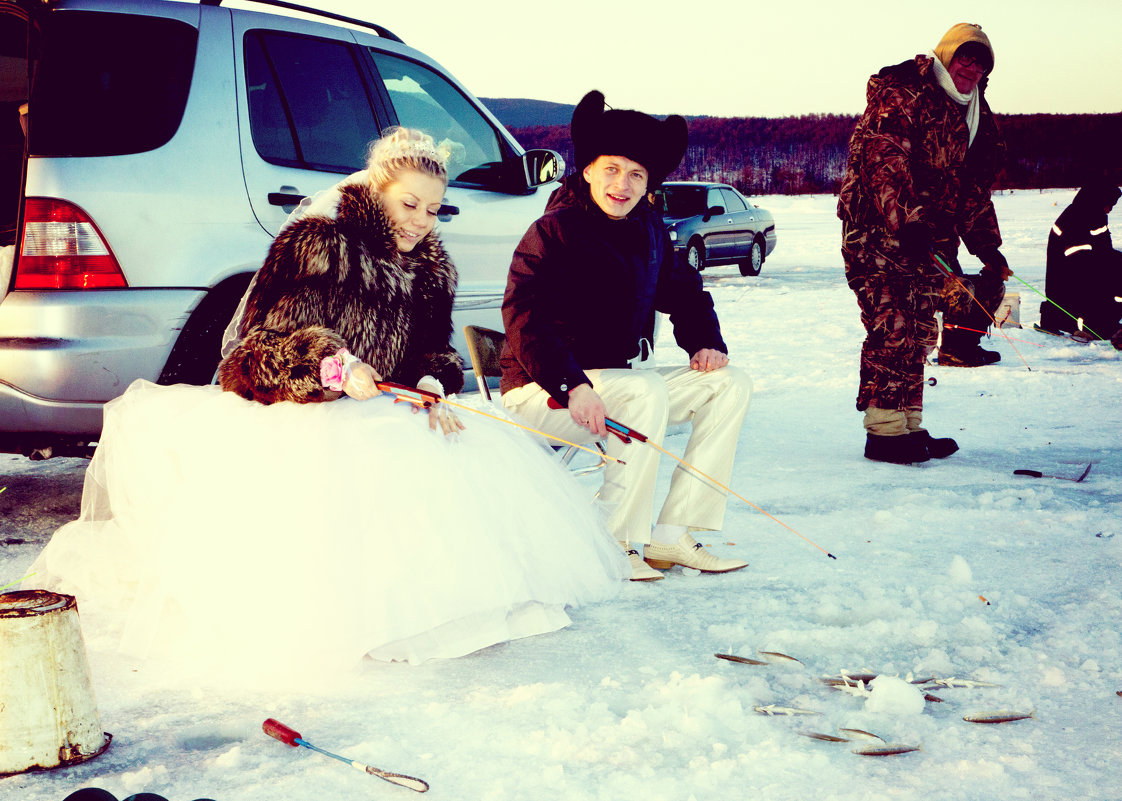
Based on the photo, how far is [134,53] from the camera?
149 inches

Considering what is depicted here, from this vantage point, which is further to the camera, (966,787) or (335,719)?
(335,719)

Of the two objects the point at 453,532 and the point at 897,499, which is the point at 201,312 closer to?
the point at 453,532

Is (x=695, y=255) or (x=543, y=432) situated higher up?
(x=695, y=255)

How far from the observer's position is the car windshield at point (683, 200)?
17.7 metres

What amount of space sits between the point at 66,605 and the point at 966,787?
200cm

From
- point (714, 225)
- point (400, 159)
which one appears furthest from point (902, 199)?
point (714, 225)

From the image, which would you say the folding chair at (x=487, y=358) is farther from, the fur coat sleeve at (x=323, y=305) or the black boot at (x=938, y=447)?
the black boot at (x=938, y=447)

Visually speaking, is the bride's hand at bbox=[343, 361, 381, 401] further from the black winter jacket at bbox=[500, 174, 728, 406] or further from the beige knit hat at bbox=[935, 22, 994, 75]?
the beige knit hat at bbox=[935, 22, 994, 75]

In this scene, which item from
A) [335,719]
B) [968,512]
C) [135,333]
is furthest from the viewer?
[968,512]

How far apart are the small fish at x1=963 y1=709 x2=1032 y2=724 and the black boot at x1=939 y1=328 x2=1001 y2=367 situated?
6409mm

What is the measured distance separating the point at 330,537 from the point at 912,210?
134 inches

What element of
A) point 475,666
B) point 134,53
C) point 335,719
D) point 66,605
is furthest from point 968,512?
point 134,53

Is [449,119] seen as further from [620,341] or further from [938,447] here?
[938,447]

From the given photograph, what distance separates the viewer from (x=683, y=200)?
1805 cm
